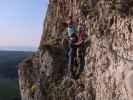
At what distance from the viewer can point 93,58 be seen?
17.8 m

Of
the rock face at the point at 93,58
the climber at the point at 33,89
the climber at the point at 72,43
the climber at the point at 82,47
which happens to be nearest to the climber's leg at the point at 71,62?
the climber at the point at 72,43

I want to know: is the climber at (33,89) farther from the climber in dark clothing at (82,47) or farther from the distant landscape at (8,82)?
the distant landscape at (8,82)

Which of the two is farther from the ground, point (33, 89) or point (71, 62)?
point (71, 62)

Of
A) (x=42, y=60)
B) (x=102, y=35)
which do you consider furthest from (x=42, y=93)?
(x=102, y=35)

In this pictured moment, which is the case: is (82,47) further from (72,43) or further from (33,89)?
(33,89)

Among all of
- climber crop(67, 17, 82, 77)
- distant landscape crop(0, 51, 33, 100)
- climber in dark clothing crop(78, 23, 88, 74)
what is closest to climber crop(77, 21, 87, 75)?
climber in dark clothing crop(78, 23, 88, 74)

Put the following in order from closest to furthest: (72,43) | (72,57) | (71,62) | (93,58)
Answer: (93,58) < (72,43) < (72,57) < (71,62)

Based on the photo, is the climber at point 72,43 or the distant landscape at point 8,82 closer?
the climber at point 72,43

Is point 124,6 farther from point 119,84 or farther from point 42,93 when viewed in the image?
point 42,93

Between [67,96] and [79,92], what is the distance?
4.73ft

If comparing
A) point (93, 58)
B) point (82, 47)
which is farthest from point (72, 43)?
point (93, 58)

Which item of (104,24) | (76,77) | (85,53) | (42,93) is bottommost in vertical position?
(42,93)

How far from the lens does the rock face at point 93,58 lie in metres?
14.2

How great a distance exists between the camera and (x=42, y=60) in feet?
80.7
